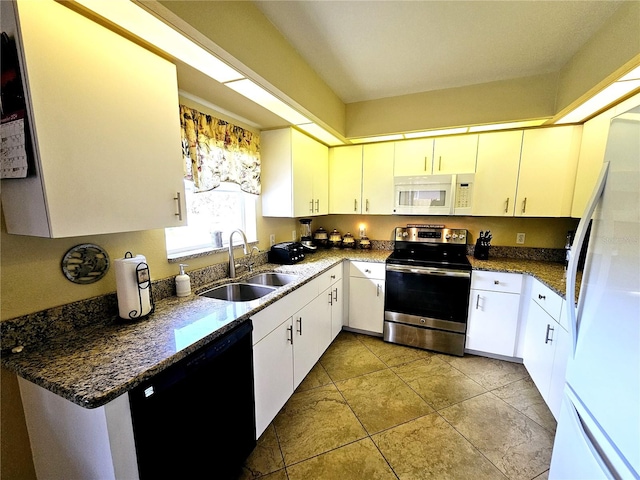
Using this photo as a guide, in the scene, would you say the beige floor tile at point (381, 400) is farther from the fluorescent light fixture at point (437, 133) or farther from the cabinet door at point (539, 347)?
the fluorescent light fixture at point (437, 133)

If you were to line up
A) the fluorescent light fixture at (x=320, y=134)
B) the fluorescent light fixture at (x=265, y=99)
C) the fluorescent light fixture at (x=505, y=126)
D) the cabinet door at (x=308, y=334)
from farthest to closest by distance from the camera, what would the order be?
the fluorescent light fixture at (x=320, y=134), the fluorescent light fixture at (x=505, y=126), the cabinet door at (x=308, y=334), the fluorescent light fixture at (x=265, y=99)

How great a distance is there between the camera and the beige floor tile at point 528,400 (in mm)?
1801

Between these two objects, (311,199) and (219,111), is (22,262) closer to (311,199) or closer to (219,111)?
(219,111)

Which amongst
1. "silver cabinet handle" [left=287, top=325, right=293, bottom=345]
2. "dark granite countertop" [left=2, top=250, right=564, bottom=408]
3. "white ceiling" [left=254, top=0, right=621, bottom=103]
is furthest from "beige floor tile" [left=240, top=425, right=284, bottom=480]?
"white ceiling" [left=254, top=0, right=621, bottom=103]

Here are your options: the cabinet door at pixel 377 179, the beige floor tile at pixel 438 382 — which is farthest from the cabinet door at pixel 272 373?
the cabinet door at pixel 377 179

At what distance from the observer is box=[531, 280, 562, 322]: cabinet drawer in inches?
67.7

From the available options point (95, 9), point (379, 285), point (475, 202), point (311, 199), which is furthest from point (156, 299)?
point (475, 202)

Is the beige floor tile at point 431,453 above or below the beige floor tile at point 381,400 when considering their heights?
below

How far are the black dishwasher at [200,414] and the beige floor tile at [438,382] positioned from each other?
132 cm

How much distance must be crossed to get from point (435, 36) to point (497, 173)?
4.62ft

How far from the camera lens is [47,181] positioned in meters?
0.90

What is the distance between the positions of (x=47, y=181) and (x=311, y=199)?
2.02 meters

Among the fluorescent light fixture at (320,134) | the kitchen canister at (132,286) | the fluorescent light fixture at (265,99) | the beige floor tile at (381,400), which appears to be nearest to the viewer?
the kitchen canister at (132,286)

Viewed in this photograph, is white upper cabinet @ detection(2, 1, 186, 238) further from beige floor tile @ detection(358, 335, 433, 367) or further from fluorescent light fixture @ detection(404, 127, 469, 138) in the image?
beige floor tile @ detection(358, 335, 433, 367)
